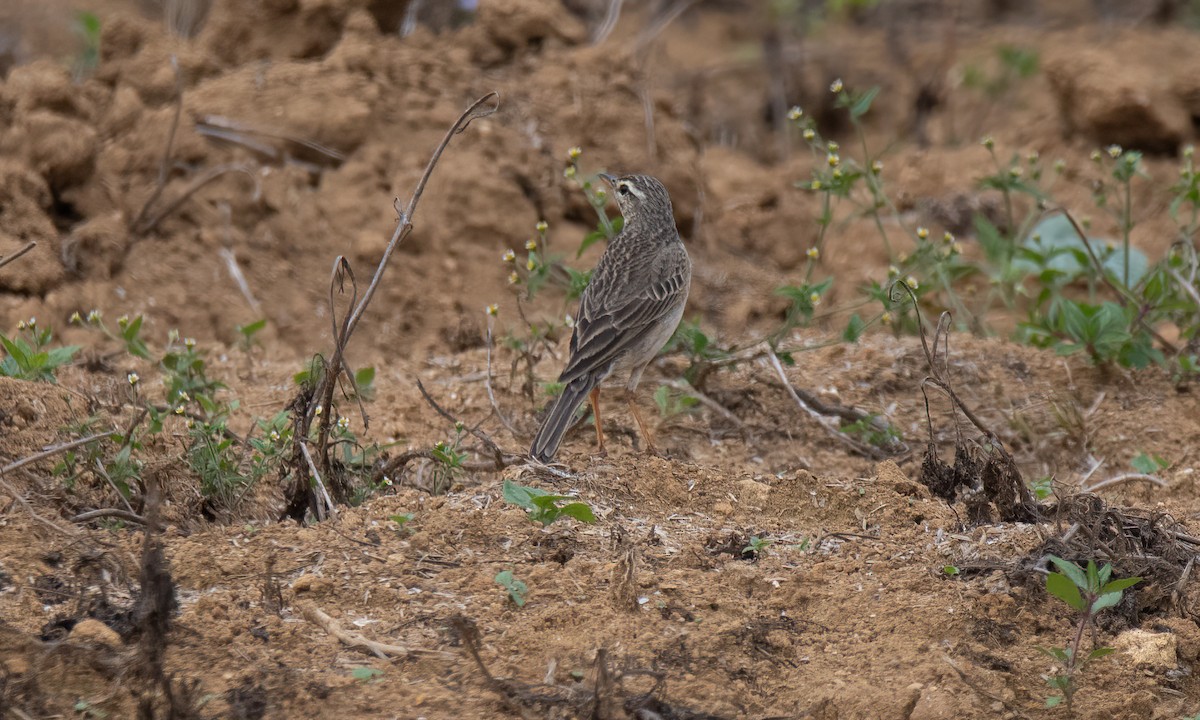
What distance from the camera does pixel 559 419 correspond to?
5676 mm

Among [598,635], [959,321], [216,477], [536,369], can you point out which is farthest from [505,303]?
[598,635]

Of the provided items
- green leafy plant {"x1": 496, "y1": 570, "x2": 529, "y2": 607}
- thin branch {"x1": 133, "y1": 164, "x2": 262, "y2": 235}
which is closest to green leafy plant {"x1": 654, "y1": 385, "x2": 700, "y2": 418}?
green leafy plant {"x1": 496, "y1": 570, "x2": 529, "y2": 607}

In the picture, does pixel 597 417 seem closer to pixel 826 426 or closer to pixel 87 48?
pixel 826 426

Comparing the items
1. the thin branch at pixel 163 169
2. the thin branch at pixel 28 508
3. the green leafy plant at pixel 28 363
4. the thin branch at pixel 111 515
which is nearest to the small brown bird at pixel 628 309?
the thin branch at pixel 111 515

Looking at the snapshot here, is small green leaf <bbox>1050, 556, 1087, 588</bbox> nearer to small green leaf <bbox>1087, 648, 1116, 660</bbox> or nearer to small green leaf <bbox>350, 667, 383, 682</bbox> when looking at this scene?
small green leaf <bbox>1087, 648, 1116, 660</bbox>

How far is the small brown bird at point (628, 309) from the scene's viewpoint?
588cm

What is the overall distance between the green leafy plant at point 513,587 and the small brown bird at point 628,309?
1.08 meters

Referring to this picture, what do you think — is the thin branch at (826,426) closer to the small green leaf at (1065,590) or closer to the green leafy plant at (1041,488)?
the green leafy plant at (1041,488)

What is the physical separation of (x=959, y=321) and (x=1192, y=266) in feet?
4.20

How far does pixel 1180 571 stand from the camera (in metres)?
4.56

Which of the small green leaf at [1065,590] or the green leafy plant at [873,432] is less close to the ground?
the small green leaf at [1065,590]

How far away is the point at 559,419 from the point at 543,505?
1.13 meters

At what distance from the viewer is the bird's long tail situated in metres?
5.50

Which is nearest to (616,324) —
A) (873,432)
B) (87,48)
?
(873,432)
